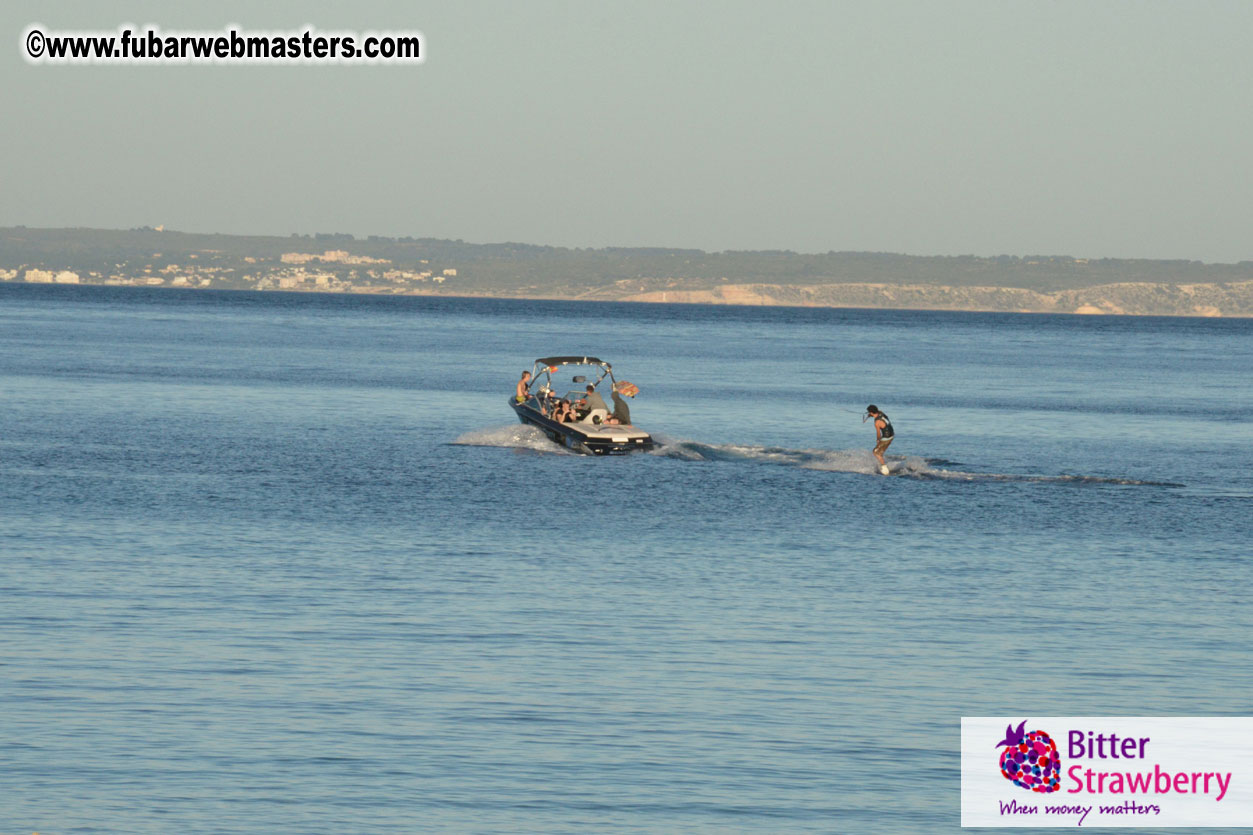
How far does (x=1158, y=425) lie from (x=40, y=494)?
4519 cm

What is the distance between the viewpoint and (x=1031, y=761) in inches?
574

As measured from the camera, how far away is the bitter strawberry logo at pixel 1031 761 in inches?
559

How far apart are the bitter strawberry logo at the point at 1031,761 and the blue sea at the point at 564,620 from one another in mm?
536

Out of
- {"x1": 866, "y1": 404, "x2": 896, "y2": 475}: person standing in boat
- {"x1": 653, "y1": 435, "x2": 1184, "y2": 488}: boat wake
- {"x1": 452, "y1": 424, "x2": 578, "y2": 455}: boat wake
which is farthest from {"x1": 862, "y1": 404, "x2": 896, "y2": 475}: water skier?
{"x1": 452, "y1": 424, "x2": 578, "y2": 455}: boat wake

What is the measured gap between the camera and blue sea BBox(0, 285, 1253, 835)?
13953 mm

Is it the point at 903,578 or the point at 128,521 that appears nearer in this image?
the point at 903,578

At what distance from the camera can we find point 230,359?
9575cm

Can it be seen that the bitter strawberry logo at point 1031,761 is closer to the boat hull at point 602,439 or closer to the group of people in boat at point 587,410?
the boat hull at point 602,439

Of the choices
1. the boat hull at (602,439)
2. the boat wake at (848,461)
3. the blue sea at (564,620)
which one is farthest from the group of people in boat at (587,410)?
the boat wake at (848,461)

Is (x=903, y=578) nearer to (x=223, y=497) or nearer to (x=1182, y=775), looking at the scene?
(x=1182, y=775)

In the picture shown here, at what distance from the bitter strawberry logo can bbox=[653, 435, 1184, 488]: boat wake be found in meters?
24.9

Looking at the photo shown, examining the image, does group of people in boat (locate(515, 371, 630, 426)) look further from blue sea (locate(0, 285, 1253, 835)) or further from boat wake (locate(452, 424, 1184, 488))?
blue sea (locate(0, 285, 1253, 835))

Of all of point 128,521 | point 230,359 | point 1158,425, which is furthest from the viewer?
point 230,359

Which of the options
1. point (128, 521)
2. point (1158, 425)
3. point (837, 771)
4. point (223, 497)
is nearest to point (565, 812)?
point (837, 771)
